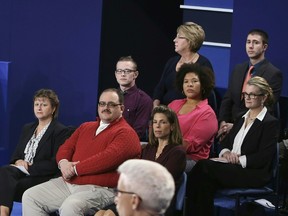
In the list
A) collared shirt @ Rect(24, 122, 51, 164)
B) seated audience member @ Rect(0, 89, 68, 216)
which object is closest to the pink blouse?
seated audience member @ Rect(0, 89, 68, 216)

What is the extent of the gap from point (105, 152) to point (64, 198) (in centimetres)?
48

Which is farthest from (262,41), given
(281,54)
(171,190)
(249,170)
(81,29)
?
(171,190)

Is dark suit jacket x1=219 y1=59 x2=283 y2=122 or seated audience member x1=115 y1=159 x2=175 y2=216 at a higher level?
dark suit jacket x1=219 y1=59 x2=283 y2=122

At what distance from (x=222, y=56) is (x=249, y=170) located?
3224 millimetres

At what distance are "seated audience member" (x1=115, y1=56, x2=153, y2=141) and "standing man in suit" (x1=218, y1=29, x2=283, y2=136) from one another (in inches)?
25.5

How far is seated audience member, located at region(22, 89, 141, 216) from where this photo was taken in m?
6.16

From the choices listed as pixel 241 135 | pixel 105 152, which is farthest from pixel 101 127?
pixel 241 135

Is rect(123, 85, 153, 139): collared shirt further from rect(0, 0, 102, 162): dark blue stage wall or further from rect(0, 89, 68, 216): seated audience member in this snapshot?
rect(0, 0, 102, 162): dark blue stage wall

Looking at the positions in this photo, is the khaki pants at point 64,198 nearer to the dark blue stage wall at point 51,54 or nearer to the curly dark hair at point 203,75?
the curly dark hair at point 203,75

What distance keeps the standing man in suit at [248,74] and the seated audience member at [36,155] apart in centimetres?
139

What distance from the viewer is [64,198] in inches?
250

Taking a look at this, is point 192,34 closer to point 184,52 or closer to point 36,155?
point 184,52

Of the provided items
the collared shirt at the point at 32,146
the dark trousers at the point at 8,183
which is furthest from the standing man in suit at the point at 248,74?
the dark trousers at the point at 8,183

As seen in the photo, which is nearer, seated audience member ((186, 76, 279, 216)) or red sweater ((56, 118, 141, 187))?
red sweater ((56, 118, 141, 187))
